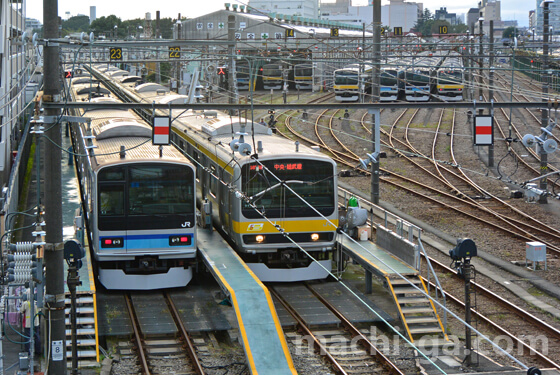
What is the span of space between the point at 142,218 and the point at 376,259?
14.0ft

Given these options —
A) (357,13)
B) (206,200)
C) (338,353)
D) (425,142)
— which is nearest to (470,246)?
(338,353)

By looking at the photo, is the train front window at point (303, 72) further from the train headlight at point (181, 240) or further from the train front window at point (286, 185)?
the train headlight at point (181, 240)

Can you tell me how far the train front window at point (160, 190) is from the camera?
45.9ft

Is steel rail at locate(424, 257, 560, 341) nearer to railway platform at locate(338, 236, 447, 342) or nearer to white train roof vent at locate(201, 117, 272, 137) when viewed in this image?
railway platform at locate(338, 236, 447, 342)

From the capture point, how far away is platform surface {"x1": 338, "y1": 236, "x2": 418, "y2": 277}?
13.9 m

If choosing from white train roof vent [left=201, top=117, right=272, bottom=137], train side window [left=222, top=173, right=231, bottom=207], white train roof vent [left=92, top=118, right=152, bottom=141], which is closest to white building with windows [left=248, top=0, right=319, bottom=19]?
white train roof vent [left=201, top=117, right=272, bottom=137]

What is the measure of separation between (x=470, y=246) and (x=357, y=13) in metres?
158

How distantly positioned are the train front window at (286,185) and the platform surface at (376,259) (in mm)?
1118

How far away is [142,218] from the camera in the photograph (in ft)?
46.0

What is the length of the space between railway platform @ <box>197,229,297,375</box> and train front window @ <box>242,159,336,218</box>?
3.45 ft

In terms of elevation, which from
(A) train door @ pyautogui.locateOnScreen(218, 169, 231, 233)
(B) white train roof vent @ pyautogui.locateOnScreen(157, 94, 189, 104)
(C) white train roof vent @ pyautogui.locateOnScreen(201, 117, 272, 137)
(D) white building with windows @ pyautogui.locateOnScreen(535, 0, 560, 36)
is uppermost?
(D) white building with windows @ pyautogui.locateOnScreen(535, 0, 560, 36)

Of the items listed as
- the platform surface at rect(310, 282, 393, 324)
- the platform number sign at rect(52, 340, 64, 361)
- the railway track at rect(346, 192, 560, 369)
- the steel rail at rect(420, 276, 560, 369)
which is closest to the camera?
the platform number sign at rect(52, 340, 64, 361)

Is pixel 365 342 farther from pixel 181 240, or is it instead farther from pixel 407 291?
pixel 181 240

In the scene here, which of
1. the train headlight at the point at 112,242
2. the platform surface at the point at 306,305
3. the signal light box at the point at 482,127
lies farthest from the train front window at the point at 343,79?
the train headlight at the point at 112,242
